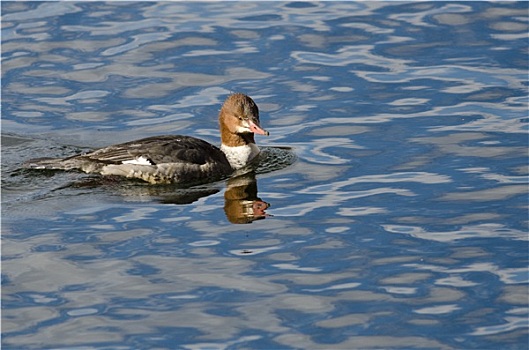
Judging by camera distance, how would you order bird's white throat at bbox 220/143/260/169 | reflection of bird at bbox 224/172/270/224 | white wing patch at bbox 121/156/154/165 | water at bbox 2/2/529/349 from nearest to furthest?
water at bbox 2/2/529/349 → reflection of bird at bbox 224/172/270/224 → white wing patch at bbox 121/156/154/165 → bird's white throat at bbox 220/143/260/169

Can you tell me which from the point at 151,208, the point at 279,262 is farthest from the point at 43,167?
the point at 279,262

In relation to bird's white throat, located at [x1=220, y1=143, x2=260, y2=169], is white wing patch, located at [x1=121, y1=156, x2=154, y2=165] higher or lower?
higher

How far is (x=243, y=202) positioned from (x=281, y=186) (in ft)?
2.15

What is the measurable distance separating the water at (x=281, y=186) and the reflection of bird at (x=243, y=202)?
0.03 m

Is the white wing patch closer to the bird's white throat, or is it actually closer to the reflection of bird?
the reflection of bird

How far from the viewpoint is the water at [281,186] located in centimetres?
1022

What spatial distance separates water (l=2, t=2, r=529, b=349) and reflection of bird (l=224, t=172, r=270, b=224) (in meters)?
0.03

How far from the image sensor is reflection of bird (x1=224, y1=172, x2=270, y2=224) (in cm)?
1278

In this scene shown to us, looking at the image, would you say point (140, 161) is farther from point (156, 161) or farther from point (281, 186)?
point (281, 186)

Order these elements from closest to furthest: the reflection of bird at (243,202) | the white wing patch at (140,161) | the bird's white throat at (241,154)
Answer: the reflection of bird at (243,202), the white wing patch at (140,161), the bird's white throat at (241,154)

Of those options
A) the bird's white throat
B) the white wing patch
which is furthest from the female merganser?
the bird's white throat

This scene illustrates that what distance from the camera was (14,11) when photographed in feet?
67.1

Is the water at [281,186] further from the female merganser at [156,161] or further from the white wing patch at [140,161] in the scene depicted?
the white wing patch at [140,161]

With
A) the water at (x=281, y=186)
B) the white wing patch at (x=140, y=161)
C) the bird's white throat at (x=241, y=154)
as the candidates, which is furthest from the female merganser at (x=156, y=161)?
the bird's white throat at (x=241, y=154)
